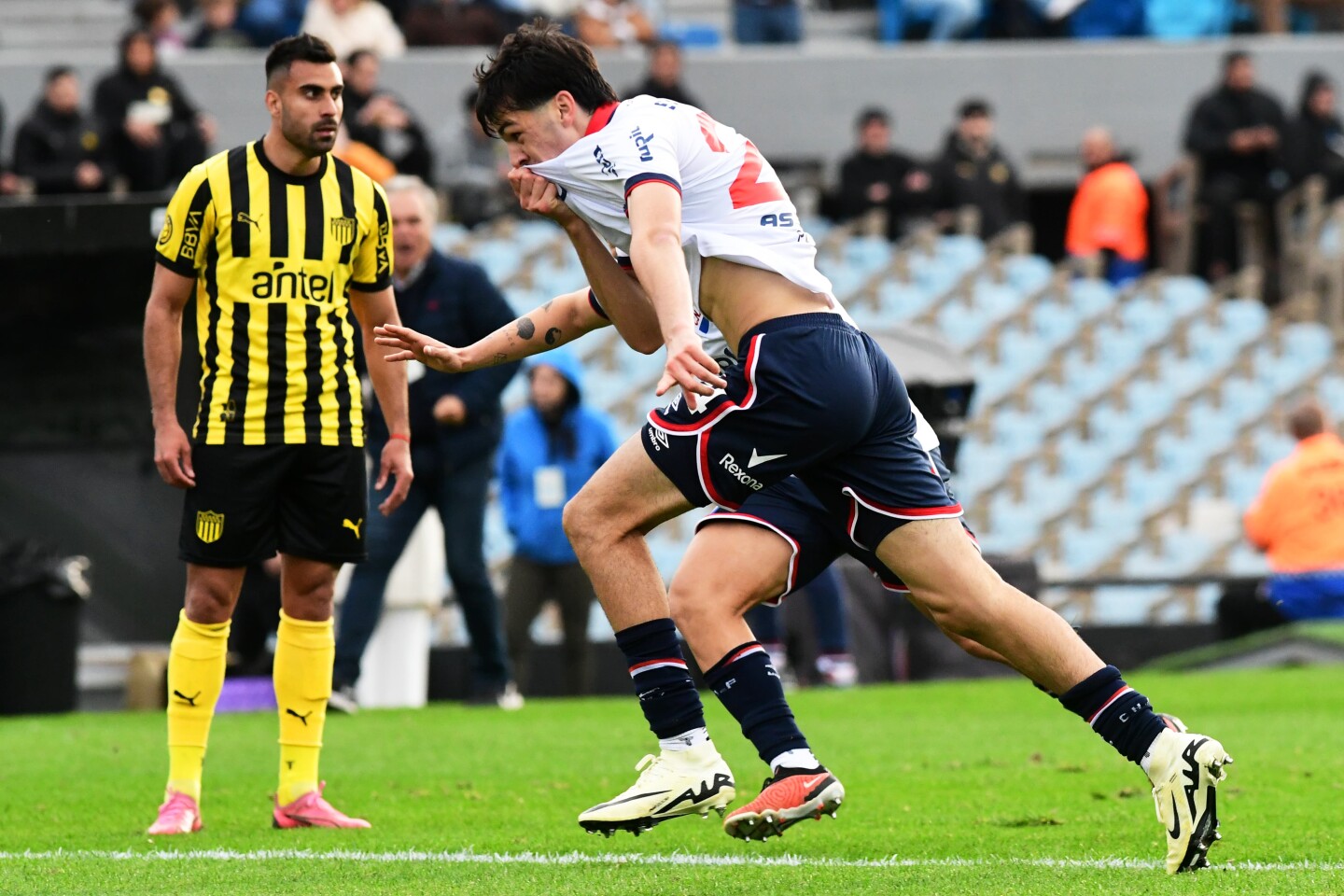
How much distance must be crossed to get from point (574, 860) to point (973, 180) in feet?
47.1

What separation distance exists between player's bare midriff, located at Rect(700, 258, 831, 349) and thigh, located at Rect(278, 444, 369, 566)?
1574 mm

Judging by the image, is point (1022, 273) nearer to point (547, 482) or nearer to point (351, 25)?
point (351, 25)

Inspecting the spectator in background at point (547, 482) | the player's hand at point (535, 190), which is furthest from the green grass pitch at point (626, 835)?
the player's hand at point (535, 190)

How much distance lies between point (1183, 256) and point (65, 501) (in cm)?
1198

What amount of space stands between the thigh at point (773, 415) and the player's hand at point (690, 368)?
0.33 metres

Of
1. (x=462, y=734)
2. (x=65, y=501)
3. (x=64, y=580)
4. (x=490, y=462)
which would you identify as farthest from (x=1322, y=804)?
(x=65, y=501)

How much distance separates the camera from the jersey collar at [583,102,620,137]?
4875 millimetres

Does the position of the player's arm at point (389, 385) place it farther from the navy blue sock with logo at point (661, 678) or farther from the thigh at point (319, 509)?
the navy blue sock with logo at point (661, 678)

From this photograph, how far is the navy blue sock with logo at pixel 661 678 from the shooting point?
5.00 meters

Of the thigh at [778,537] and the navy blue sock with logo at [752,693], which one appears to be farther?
the thigh at [778,537]

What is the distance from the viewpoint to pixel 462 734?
8781 mm

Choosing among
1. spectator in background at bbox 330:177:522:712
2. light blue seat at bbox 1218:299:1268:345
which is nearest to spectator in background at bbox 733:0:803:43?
light blue seat at bbox 1218:299:1268:345

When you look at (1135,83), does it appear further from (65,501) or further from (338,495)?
(338,495)

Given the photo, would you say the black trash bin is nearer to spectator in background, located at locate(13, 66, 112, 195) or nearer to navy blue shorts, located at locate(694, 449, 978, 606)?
spectator in background, located at locate(13, 66, 112, 195)
